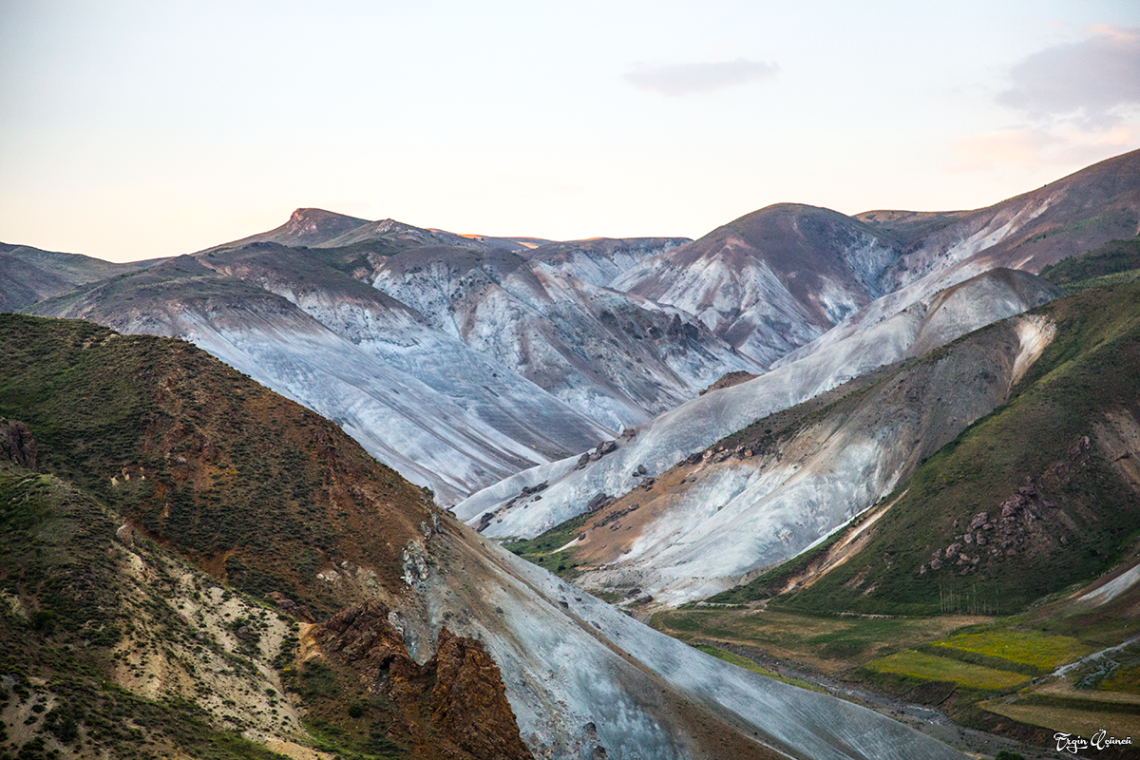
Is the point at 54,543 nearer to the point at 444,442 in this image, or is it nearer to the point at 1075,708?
the point at 1075,708

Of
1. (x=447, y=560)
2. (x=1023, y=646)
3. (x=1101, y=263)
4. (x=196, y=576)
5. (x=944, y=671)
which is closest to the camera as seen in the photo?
(x=196, y=576)

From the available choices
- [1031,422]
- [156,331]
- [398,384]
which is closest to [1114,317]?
[1031,422]

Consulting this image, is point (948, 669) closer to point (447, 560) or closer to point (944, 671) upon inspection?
point (944, 671)

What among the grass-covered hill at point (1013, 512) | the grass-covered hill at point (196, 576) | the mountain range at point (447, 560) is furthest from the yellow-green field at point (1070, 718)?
the grass-covered hill at point (196, 576)

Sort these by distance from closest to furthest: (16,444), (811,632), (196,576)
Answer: (196,576)
(16,444)
(811,632)

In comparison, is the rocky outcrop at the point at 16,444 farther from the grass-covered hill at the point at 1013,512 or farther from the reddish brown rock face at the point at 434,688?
the grass-covered hill at the point at 1013,512

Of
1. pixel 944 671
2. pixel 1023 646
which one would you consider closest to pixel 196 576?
pixel 944 671

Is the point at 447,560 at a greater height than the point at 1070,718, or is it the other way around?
the point at 447,560
